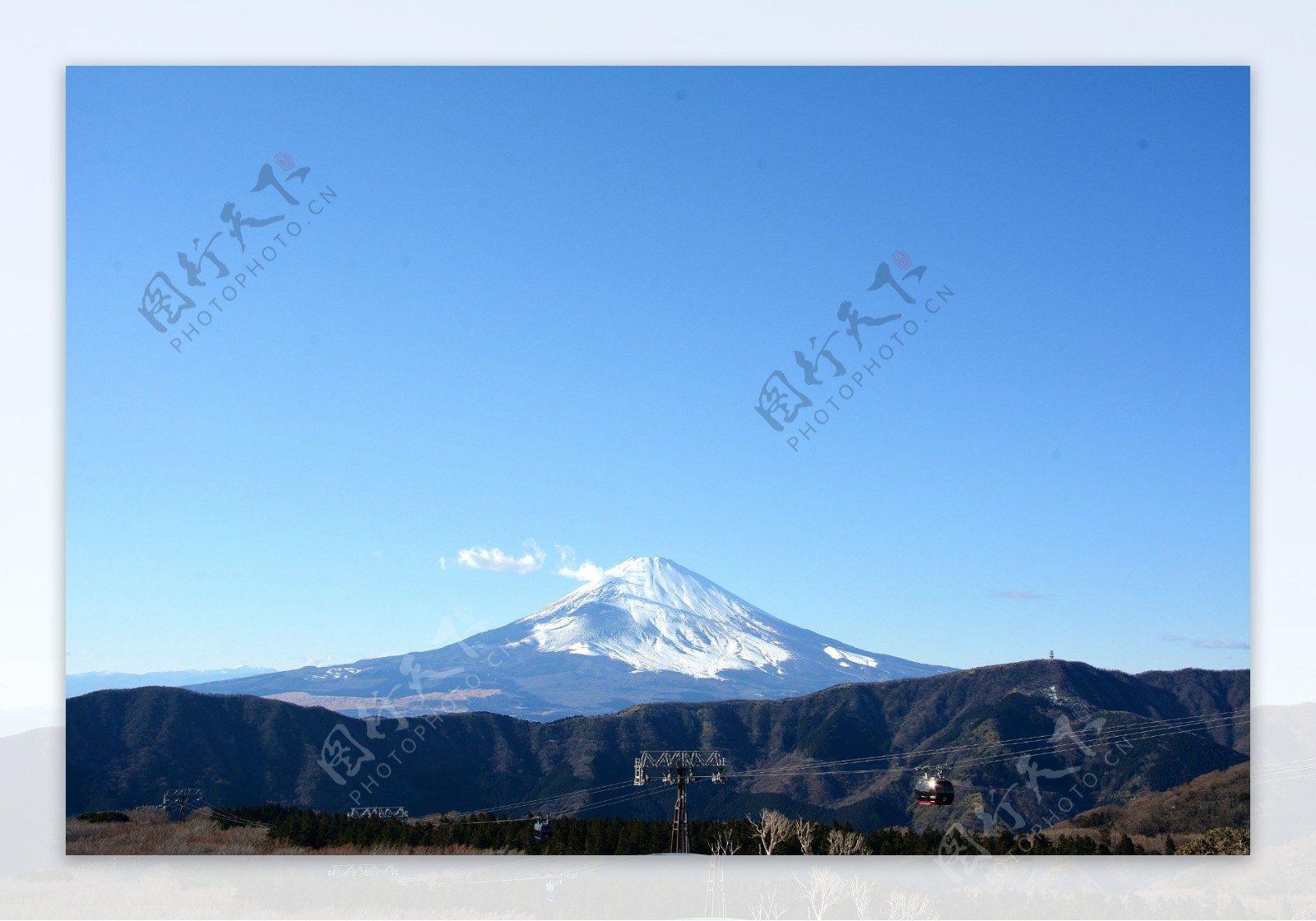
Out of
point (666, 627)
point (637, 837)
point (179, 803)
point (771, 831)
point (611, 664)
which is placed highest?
point (666, 627)

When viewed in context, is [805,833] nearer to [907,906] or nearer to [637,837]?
[907,906]

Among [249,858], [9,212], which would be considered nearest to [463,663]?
[249,858]

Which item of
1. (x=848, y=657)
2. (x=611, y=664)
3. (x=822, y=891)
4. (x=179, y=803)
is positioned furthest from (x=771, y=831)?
(x=611, y=664)

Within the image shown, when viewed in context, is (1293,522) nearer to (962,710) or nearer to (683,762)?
(683,762)

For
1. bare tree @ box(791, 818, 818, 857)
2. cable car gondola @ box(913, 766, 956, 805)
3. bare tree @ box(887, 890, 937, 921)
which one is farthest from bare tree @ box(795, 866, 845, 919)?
cable car gondola @ box(913, 766, 956, 805)

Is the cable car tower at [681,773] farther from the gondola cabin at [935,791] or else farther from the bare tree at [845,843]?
the gondola cabin at [935,791]

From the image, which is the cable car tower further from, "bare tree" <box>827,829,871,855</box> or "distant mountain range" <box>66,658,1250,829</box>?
"bare tree" <box>827,829,871,855</box>
